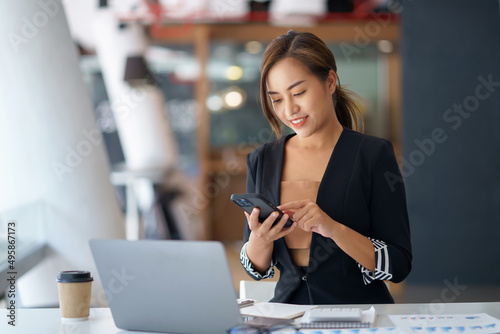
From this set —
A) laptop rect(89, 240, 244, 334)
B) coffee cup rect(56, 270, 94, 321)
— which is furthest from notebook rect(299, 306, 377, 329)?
coffee cup rect(56, 270, 94, 321)

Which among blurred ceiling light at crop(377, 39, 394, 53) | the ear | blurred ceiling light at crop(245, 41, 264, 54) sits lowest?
the ear

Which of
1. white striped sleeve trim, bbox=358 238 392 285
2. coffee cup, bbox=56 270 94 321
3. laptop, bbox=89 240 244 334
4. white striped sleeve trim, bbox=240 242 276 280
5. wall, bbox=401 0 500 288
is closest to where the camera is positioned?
laptop, bbox=89 240 244 334

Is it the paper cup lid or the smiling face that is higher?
the smiling face

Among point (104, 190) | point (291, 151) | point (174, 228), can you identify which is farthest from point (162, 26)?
point (291, 151)

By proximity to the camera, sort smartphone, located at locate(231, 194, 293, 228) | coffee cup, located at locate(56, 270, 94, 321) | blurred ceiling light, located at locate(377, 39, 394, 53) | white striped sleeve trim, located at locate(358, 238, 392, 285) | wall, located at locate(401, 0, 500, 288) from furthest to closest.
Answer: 1. blurred ceiling light, located at locate(377, 39, 394, 53)
2. wall, located at locate(401, 0, 500, 288)
3. white striped sleeve trim, located at locate(358, 238, 392, 285)
4. coffee cup, located at locate(56, 270, 94, 321)
5. smartphone, located at locate(231, 194, 293, 228)

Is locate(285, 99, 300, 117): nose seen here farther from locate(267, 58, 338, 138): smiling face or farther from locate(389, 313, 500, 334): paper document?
locate(389, 313, 500, 334): paper document

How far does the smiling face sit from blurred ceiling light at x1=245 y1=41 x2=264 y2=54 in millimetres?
6397

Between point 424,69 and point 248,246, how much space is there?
12.6 feet

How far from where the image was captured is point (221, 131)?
26.4 ft

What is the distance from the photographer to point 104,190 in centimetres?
359

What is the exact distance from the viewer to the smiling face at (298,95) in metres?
1.76

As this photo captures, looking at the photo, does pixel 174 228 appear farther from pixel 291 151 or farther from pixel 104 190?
pixel 291 151

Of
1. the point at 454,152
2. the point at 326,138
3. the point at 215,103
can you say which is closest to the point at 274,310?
the point at 326,138

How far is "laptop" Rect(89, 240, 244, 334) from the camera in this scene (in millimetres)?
1310
